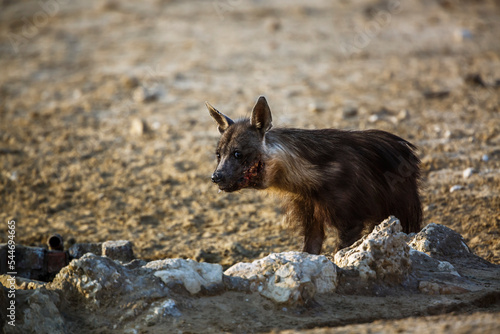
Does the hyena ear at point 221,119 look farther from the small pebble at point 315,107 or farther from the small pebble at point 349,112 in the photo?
the small pebble at point 315,107

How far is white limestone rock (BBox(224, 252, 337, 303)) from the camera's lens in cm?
400

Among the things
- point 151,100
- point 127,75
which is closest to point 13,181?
point 151,100

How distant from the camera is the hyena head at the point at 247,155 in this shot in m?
5.21

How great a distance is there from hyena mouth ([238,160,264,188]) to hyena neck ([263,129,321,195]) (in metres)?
0.06

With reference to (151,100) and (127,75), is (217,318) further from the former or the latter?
(127,75)

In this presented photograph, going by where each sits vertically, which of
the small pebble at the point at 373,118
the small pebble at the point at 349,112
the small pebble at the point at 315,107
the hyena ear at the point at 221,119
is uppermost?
the hyena ear at the point at 221,119

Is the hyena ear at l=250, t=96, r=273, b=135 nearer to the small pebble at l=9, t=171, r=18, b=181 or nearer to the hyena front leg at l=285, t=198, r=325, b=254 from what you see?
the hyena front leg at l=285, t=198, r=325, b=254

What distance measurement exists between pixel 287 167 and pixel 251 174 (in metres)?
0.29

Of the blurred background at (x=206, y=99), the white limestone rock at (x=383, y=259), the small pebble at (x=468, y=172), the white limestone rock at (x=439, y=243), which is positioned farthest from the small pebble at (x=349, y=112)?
the white limestone rock at (x=383, y=259)

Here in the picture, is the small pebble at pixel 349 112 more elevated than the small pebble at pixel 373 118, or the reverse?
the small pebble at pixel 349 112

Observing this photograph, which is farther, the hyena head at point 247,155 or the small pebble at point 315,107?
the small pebble at point 315,107

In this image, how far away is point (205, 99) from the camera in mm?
10062

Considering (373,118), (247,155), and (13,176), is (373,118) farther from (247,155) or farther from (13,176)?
(13,176)

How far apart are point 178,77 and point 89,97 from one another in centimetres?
149
